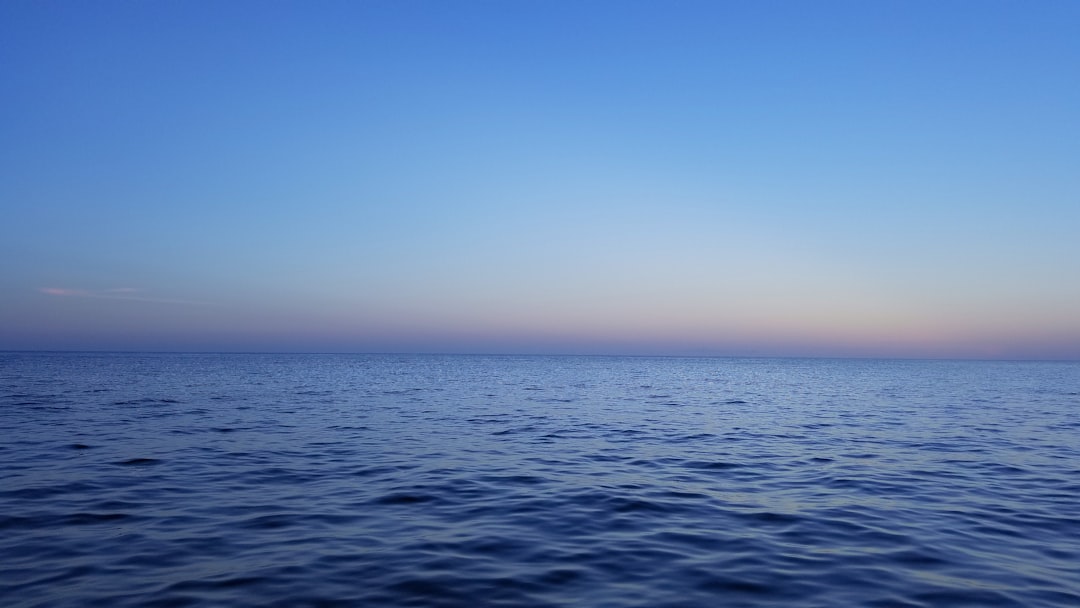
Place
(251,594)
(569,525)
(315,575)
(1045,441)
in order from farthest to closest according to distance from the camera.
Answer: (1045,441) → (569,525) → (315,575) → (251,594)

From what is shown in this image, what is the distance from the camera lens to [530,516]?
1254cm

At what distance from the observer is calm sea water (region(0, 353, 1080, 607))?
8.50 m

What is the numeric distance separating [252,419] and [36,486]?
1575 cm

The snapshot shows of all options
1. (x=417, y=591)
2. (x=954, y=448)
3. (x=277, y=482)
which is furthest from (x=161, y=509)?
(x=954, y=448)

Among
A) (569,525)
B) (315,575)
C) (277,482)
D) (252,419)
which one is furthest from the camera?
(252,419)

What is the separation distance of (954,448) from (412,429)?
63.9 feet

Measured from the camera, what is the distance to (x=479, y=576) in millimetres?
8945

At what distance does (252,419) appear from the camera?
30.1 meters

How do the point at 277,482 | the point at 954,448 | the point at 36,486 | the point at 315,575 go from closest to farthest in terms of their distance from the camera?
the point at 315,575 < the point at 36,486 < the point at 277,482 < the point at 954,448

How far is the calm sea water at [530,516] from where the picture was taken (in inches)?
335

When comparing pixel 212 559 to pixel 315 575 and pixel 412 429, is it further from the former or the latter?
pixel 412 429

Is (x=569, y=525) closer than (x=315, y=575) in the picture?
No

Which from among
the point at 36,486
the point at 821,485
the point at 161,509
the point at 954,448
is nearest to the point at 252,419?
the point at 36,486

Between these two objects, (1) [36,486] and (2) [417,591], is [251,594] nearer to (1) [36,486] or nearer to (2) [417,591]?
(2) [417,591]
